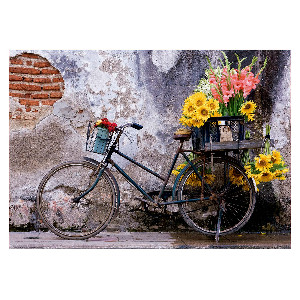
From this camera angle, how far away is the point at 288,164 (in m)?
5.71

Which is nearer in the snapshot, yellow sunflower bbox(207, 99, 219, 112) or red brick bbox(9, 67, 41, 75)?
yellow sunflower bbox(207, 99, 219, 112)

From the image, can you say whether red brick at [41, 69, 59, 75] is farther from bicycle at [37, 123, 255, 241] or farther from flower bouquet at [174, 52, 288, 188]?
flower bouquet at [174, 52, 288, 188]

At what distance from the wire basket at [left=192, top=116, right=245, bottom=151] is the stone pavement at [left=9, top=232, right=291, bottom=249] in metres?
1.13

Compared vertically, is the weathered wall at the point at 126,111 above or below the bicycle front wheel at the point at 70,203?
above

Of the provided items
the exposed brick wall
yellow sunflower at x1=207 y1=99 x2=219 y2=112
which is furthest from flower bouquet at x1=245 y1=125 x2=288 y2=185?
the exposed brick wall

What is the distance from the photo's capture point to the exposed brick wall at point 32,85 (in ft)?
18.7

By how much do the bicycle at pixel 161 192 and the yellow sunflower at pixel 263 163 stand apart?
0.79 ft

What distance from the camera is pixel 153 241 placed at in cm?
522

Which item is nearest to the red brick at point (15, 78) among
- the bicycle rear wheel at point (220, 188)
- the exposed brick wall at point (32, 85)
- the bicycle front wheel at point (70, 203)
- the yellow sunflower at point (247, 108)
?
the exposed brick wall at point (32, 85)

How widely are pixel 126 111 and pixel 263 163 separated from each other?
189 cm

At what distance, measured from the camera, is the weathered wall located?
18.6ft

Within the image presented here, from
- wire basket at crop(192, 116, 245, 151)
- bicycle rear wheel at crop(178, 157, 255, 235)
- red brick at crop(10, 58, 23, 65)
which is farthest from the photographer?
red brick at crop(10, 58, 23, 65)

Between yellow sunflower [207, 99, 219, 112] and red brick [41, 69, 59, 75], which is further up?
red brick [41, 69, 59, 75]

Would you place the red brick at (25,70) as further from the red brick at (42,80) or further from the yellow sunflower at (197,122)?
the yellow sunflower at (197,122)
